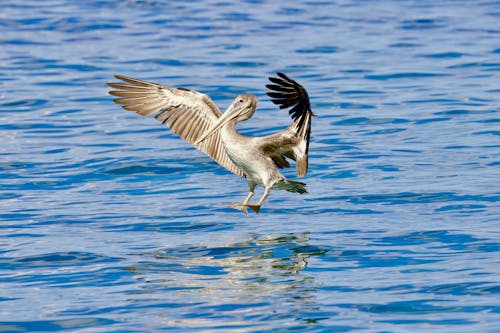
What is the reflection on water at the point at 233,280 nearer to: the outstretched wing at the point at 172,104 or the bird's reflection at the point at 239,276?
the bird's reflection at the point at 239,276

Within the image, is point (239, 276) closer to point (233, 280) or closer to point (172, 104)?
point (233, 280)

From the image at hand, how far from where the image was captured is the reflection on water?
8031 millimetres

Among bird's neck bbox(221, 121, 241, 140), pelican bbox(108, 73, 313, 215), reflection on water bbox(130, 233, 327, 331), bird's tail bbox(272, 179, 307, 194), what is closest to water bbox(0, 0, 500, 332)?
reflection on water bbox(130, 233, 327, 331)

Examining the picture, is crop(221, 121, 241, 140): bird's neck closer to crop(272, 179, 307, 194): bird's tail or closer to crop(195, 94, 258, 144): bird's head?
crop(195, 94, 258, 144): bird's head

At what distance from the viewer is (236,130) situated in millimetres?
10117

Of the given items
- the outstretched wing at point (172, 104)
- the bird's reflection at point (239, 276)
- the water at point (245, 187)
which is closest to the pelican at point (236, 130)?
the outstretched wing at point (172, 104)

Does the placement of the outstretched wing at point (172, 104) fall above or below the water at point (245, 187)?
above

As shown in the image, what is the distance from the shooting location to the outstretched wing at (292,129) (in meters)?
8.80

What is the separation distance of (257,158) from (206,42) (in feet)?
36.8

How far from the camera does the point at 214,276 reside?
9.05 meters

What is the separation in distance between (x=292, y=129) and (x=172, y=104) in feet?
6.16

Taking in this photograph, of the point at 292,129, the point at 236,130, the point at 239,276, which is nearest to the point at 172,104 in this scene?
the point at 236,130

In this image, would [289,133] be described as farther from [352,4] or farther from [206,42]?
[352,4]

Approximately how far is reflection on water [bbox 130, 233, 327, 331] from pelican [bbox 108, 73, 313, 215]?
1.41 feet
